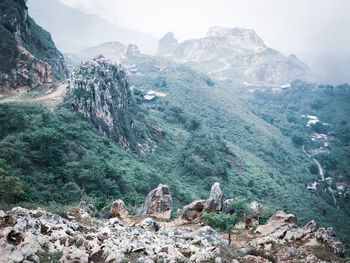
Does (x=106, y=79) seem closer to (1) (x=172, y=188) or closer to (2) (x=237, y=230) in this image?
(1) (x=172, y=188)

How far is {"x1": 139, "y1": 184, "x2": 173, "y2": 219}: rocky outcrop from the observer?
24289mm

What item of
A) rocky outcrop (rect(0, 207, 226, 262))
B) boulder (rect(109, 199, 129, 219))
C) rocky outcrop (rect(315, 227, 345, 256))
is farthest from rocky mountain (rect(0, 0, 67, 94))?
rocky outcrop (rect(315, 227, 345, 256))

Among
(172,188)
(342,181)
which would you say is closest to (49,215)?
(172,188)

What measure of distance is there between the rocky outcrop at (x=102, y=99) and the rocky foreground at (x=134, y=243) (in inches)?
1003

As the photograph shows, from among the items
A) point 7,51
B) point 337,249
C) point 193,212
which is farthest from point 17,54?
point 337,249

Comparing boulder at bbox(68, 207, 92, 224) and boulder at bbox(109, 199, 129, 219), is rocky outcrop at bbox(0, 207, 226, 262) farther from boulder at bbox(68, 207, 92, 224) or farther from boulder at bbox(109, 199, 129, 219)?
boulder at bbox(109, 199, 129, 219)

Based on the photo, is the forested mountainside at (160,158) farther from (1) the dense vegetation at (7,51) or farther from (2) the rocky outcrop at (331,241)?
(1) the dense vegetation at (7,51)

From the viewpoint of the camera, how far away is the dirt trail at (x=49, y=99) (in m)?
36.7

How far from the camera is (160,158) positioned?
175 feet

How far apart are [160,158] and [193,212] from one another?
3000 centimetres

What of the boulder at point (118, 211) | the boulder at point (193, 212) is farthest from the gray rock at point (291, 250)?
the boulder at point (118, 211)

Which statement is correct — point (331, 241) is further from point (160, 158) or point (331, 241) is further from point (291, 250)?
point (160, 158)

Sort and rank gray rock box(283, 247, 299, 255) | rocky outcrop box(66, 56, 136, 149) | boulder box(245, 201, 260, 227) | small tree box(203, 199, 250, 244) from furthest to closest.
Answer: rocky outcrop box(66, 56, 136, 149) → boulder box(245, 201, 260, 227) → small tree box(203, 199, 250, 244) → gray rock box(283, 247, 299, 255)

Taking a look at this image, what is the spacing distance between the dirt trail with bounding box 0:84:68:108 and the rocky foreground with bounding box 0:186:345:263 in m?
25.7
